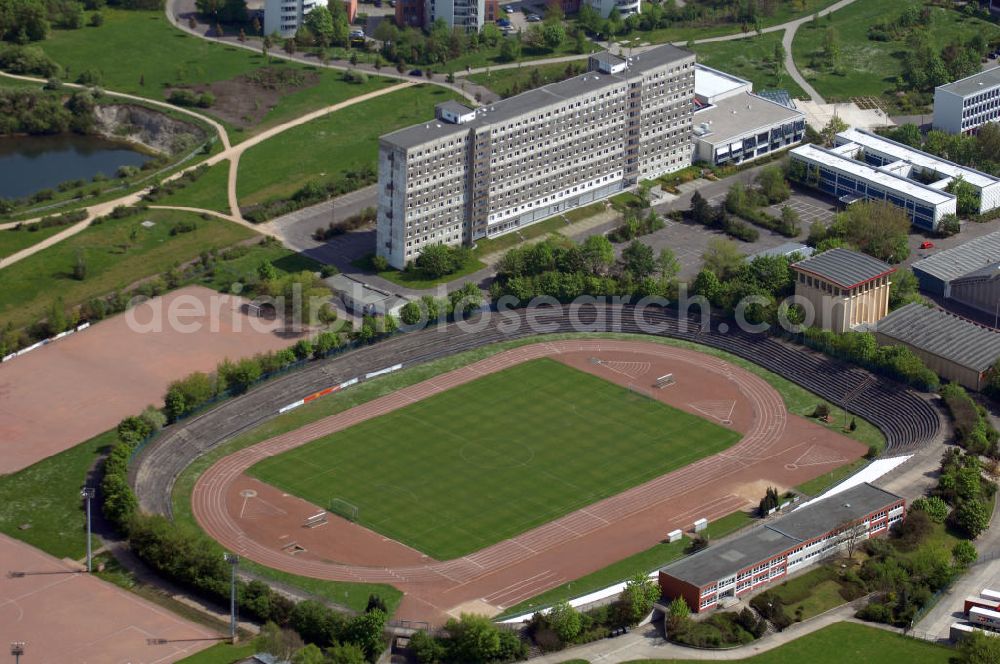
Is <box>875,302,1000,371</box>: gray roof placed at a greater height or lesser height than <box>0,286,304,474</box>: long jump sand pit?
greater

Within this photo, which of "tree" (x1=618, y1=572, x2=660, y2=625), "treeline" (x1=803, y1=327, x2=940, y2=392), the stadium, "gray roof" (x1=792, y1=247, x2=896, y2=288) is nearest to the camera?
"tree" (x1=618, y1=572, x2=660, y2=625)

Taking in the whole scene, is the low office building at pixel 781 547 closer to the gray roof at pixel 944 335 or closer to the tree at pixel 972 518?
the tree at pixel 972 518

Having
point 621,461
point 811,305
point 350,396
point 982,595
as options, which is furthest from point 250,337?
point 982,595

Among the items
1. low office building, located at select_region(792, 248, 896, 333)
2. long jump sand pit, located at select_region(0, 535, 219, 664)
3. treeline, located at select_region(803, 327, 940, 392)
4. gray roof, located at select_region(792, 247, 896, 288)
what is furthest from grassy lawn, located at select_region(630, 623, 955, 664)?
gray roof, located at select_region(792, 247, 896, 288)

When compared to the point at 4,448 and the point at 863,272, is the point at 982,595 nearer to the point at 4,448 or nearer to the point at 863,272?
the point at 863,272

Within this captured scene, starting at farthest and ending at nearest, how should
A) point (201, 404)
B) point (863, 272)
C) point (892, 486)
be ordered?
1. point (863, 272)
2. point (201, 404)
3. point (892, 486)

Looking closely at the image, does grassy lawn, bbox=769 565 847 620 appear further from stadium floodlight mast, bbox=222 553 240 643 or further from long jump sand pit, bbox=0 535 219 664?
long jump sand pit, bbox=0 535 219 664

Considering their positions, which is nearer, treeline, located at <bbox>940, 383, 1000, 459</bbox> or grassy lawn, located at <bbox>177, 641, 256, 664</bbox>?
grassy lawn, located at <bbox>177, 641, 256, 664</bbox>

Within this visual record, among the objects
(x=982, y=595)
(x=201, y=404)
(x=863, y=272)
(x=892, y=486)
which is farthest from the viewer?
(x=863, y=272)

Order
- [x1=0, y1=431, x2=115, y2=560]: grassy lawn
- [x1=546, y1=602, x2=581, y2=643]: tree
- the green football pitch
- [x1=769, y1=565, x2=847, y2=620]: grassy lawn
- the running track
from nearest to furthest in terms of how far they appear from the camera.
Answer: [x1=546, y1=602, x2=581, y2=643]: tree < [x1=769, y1=565, x2=847, y2=620]: grassy lawn < the running track < [x1=0, y1=431, x2=115, y2=560]: grassy lawn < the green football pitch
